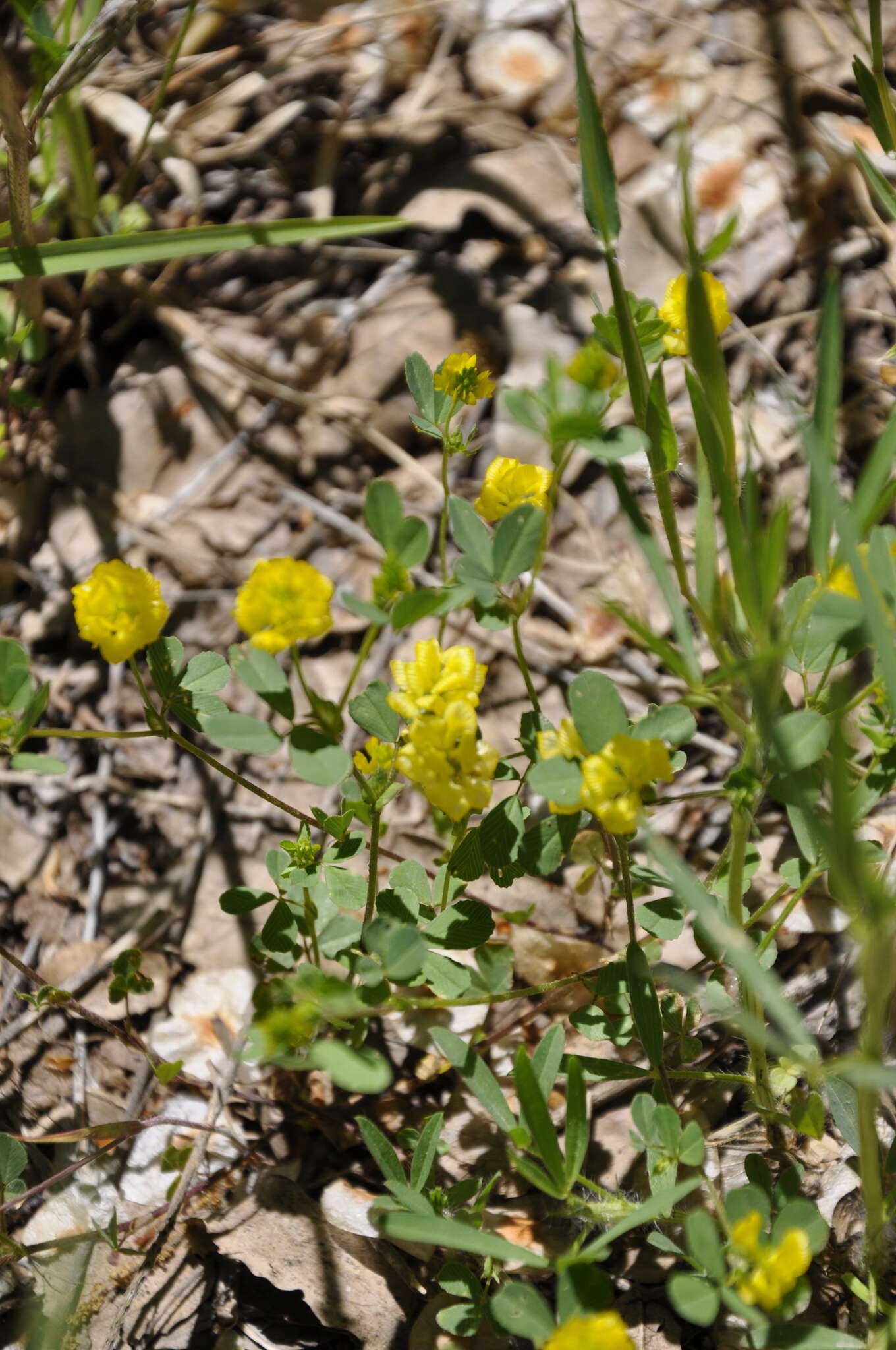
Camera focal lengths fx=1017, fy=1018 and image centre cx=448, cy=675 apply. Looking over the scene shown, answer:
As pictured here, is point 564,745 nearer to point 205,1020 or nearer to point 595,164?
point 595,164

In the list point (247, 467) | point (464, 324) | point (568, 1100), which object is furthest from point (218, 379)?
point (568, 1100)

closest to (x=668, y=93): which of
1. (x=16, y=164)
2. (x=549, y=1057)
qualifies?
(x=16, y=164)

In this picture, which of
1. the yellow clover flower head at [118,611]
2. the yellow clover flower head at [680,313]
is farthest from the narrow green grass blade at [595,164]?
the yellow clover flower head at [118,611]

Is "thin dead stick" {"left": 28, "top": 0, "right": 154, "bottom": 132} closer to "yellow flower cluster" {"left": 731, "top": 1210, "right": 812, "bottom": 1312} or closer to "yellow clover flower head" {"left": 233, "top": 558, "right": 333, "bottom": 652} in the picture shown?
"yellow clover flower head" {"left": 233, "top": 558, "right": 333, "bottom": 652}

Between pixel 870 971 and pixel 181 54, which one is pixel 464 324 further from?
pixel 870 971

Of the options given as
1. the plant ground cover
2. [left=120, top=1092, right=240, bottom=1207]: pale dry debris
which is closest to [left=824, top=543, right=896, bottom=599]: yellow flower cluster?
the plant ground cover

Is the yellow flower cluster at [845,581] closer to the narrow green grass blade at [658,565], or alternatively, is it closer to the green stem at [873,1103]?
the narrow green grass blade at [658,565]
